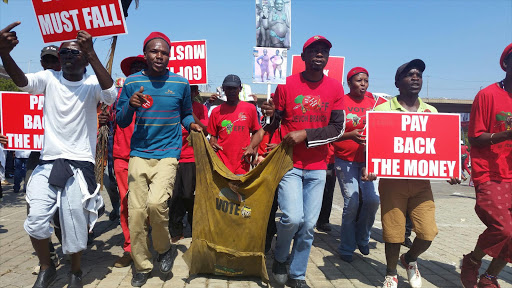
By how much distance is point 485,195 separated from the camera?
156 inches

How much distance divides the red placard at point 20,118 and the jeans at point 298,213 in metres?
3.47

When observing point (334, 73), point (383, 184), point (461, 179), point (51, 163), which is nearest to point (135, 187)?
point (51, 163)

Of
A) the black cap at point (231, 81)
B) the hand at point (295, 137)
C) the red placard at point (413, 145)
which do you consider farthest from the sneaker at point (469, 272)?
the black cap at point (231, 81)

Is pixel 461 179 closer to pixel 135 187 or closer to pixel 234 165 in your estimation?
pixel 234 165

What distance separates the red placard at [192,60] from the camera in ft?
24.5

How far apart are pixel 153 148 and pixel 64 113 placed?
0.90m

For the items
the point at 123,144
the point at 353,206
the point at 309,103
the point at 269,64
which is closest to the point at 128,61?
the point at 123,144

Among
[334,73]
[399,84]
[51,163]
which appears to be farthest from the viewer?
[334,73]

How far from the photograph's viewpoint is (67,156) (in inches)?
150

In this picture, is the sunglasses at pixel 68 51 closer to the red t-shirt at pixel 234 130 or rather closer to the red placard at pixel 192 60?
the red t-shirt at pixel 234 130

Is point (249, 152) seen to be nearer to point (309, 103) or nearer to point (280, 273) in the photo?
point (309, 103)

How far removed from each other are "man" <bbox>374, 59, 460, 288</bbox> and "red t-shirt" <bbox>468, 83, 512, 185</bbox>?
299 mm

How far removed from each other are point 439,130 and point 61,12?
3942 mm

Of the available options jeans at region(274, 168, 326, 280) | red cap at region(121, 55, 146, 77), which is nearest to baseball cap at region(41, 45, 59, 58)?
red cap at region(121, 55, 146, 77)
